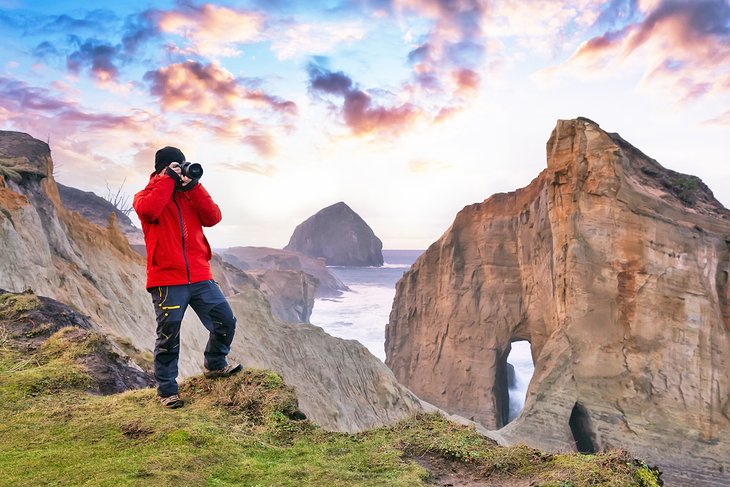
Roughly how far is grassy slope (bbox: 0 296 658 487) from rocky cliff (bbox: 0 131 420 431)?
5.59 m

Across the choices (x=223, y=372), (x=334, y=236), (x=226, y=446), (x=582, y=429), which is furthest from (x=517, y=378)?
(x=334, y=236)

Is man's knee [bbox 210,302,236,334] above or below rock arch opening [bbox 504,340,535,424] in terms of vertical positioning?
above

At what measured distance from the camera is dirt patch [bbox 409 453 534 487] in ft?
11.6

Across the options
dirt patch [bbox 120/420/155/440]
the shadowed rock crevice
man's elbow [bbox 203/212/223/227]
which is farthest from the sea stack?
dirt patch [bbox 120/420/155/440]

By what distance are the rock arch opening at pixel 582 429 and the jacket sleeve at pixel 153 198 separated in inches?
764

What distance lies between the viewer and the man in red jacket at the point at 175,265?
466 cm

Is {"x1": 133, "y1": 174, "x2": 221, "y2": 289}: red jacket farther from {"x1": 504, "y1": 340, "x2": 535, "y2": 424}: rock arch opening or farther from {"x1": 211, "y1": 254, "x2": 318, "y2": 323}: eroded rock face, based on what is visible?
{"x1": 211, "y1": 254, "x2": 318, "y2": 323}: eroded rock face

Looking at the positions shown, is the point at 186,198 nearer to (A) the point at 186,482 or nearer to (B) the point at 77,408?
(B) the point at 77,408

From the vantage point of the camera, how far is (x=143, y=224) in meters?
4.78

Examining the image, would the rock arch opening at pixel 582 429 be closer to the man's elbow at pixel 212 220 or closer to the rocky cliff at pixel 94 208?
the man's elbow at pixel 212 220

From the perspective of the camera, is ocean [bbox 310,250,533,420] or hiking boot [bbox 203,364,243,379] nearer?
hiking boot [bbox 203,364,243,379]

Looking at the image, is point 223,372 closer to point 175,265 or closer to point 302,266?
point 175,265

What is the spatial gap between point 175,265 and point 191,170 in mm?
989

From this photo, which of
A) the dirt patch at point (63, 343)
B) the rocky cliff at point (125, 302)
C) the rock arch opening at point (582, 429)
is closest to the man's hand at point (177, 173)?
the dirt patch at point (63, 343)
